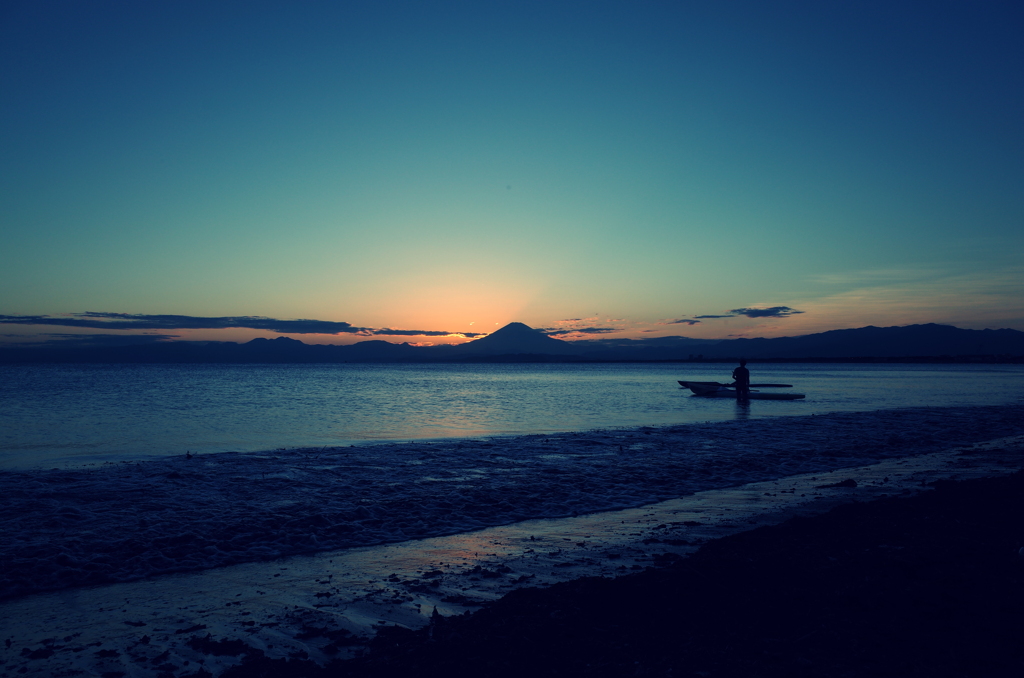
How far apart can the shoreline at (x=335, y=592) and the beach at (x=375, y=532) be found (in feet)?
0.11

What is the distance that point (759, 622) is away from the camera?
211 inches

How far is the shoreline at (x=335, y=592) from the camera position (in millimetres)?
5547

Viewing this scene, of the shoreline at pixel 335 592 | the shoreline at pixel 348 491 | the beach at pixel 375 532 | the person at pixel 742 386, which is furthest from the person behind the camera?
the person at pixel 742 386

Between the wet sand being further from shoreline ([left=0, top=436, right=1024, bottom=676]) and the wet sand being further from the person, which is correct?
the person

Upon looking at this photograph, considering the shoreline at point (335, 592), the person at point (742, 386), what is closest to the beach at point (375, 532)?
the shoreline at point (335, 592)

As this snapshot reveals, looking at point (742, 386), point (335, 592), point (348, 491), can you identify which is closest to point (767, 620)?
point (335, 592)

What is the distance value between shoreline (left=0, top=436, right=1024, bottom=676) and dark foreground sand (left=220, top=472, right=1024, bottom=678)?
0.47 metres

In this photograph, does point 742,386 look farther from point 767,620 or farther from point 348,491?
point 767,620

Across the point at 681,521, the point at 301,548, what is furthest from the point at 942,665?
the point at 301,548

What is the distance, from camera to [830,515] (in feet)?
31.3

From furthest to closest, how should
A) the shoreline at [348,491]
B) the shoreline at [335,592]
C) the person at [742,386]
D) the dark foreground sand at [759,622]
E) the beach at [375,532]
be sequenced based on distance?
the person at [742,386]
the shoreline at [348,491]
the beach at [375,532]
the shoreline at [335,592]
the dark foreground sand at [759,622]

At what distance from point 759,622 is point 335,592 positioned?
190 inches

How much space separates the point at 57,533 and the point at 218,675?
6904mm

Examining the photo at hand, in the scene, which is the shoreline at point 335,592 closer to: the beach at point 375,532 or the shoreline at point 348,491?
the beach at point 375,532
